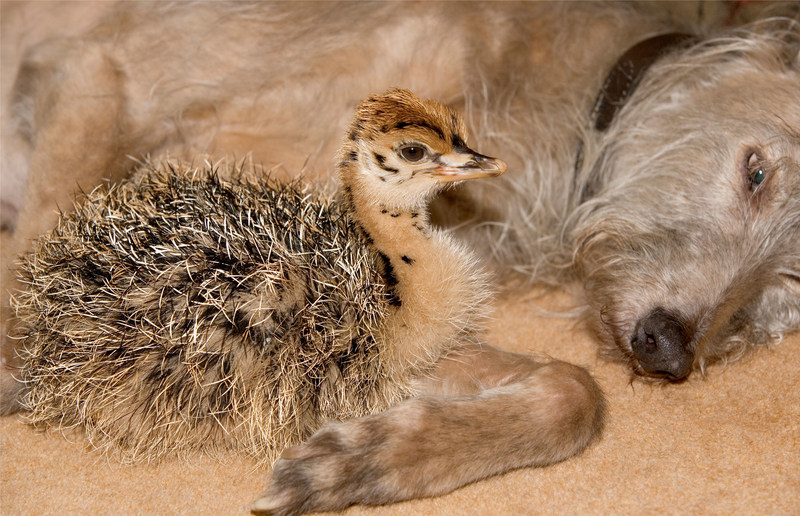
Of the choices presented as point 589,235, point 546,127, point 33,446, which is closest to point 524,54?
point 546,127

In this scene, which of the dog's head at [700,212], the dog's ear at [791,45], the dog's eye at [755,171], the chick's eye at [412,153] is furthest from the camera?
the dog's ear at [791,45]

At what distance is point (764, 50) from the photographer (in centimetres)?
238

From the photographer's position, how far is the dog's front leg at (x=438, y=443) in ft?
5.08

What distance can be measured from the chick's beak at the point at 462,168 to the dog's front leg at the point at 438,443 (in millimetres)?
538

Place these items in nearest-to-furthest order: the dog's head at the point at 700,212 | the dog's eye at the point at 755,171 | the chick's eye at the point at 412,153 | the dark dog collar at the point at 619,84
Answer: the chick's eye at the point at 412,153
the dog's head at the point at 700,212
the dog's eye at the point at 755,171
the dark dog collar at the point at 619,84

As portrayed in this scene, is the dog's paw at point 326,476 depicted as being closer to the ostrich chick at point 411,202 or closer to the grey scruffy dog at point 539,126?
the ostrich chick at point 411,202

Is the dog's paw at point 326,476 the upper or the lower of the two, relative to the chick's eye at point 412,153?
lower

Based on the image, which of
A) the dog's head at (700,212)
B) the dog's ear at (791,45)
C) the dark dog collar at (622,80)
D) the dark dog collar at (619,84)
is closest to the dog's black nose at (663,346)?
the dog's head at (700,212)

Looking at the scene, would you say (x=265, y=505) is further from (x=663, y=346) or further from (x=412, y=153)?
(x=663, y=346)

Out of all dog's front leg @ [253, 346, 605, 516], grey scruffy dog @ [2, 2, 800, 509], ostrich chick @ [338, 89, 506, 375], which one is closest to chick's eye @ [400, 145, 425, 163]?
ostrich chick @ [338, 89, 506, 375]


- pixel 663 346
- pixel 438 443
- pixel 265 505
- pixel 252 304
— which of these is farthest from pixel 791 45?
pixel 265 505

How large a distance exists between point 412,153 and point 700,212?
1080mm

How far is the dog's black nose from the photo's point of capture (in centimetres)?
187

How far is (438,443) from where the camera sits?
5.29 ft
